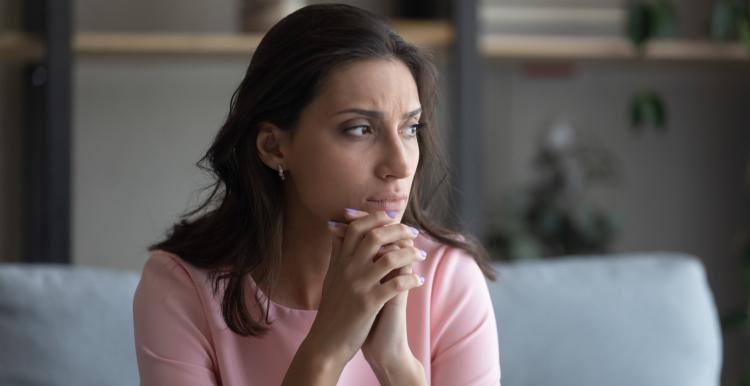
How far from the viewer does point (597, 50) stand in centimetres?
276

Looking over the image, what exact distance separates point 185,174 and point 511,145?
1039 millimetres

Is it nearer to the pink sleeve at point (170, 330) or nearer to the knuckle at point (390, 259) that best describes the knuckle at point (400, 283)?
the knuckle at point (390, 259)

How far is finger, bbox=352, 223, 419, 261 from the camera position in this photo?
1200 mm

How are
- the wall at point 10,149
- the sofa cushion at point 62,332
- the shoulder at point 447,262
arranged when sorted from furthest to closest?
the wall at point 10,149, the sofa cushion at point 62,332, the shoulder at point 447,262

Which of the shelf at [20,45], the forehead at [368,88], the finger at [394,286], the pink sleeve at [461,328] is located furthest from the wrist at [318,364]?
the shelf at [20,45]

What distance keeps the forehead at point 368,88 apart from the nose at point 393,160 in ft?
0.13

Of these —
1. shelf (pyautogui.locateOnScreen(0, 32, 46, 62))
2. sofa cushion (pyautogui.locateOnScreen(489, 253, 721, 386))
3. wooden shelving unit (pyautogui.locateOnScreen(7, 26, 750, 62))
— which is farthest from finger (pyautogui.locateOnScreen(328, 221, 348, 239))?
shelf (pyautogui.locateOnScreen(0, 32, 46, 62))

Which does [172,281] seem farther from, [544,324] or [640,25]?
[640,25]

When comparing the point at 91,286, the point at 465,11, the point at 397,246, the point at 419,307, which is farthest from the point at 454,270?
the point at 465,11

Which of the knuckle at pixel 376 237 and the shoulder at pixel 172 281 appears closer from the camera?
the knuckle at pixel 376 237

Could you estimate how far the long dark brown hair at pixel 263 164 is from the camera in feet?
4.06

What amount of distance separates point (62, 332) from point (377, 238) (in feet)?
2.41

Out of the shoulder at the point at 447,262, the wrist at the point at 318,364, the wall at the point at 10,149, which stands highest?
the shoulder at the point at 447,262

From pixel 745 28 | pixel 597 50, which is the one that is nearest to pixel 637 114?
pixel 597 50
